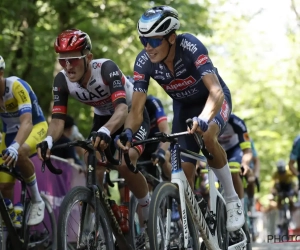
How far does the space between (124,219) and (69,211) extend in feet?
4.73

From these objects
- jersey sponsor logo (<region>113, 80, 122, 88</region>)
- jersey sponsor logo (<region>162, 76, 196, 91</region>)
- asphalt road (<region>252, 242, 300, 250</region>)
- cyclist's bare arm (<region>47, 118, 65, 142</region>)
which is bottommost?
asphalt road (<region>252, 242, 300, 250</region>)

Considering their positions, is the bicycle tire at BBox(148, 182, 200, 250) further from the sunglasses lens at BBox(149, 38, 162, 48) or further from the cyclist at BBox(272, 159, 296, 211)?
the cyclist at BBox(272, 159, 296, 211)

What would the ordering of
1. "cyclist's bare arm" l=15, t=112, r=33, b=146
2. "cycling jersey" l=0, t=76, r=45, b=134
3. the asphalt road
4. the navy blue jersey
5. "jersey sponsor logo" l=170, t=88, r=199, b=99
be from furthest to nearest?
the asphalt road < "cycling jersey" l=0, t=76, r=45, b=134 < "cyclist's bare arm" l=15, t=112, r=33, b=146 < "jersey sponsor logo" l=170, t=88, r=199, b=99 < the navy blue jersey

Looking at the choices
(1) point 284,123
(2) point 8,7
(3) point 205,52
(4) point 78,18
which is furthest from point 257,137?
(3) point 205,52

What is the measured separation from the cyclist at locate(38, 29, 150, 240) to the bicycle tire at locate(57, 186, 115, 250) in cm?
65

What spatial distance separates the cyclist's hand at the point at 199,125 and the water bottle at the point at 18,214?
300 cm

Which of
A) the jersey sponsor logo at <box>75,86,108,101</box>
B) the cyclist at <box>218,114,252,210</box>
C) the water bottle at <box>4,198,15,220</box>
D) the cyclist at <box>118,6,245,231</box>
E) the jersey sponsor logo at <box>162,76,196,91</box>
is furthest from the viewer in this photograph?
the cyclist at <box>218,114,252,210</box>

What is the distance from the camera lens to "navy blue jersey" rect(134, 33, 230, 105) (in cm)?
703

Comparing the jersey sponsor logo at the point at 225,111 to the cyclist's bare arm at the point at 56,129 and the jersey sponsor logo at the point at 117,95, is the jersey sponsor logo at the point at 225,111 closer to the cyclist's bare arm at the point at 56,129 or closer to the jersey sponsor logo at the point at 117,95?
the jersey sponsor logo at the point at 117,95

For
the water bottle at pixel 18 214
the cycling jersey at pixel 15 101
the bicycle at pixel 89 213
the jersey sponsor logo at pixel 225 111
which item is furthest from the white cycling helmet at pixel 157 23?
the water bottle at pixel 18 214

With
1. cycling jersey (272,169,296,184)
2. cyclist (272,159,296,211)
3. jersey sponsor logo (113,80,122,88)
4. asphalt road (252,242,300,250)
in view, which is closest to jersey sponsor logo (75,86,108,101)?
jersey sponsor logo (113,80,122,88)

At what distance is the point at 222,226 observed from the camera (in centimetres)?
751

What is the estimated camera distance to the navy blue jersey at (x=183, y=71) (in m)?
7.03

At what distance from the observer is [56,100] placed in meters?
7.73
